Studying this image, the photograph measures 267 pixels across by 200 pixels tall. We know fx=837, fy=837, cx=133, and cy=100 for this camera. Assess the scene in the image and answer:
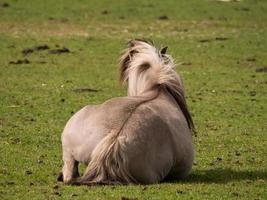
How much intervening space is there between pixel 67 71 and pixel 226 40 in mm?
5840

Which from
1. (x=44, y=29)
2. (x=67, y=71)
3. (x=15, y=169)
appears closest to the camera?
(x=15, y=169)

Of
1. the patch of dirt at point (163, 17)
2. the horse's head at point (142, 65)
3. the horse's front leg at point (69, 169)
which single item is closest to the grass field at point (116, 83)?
the patch of dirt at point (163, 17)

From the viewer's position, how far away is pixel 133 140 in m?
7.82

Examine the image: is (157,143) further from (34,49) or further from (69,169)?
(34,49)

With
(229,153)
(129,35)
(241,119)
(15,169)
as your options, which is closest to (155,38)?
(129,35)

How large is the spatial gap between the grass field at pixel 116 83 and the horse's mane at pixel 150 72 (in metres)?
0.88

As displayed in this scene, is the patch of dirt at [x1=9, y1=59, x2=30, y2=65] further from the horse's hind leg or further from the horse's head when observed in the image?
the horse's hind leg

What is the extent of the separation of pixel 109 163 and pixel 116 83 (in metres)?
8.11

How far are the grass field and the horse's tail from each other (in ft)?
0.47

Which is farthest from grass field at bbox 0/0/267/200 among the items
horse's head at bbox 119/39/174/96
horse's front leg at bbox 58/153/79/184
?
horse's head at bbox 119/39/174/96

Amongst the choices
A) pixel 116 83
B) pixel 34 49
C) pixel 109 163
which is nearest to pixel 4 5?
pixel 34 49

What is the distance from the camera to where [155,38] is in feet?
71.1

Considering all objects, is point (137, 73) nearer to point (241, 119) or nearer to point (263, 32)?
point (241, 119)

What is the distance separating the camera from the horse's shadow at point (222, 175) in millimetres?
8461
